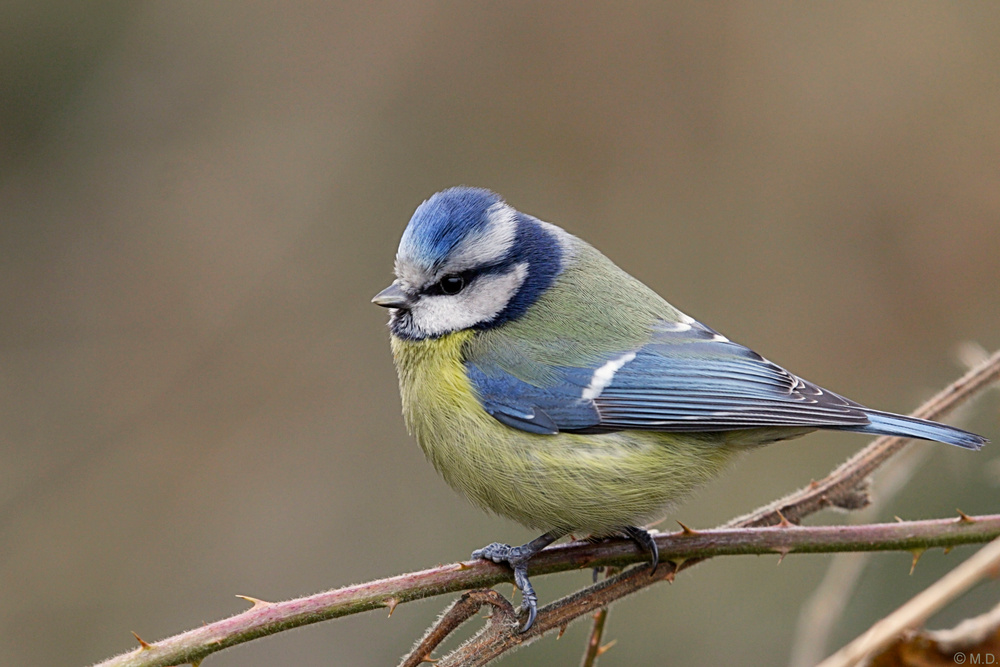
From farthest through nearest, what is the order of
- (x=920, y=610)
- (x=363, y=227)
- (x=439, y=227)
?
(x=363, y=227)
(x=439, y=227)
(x=920, y=610)

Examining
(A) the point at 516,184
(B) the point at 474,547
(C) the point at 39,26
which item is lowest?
(B) the point at 474,547

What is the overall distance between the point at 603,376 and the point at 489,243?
2.15 ft

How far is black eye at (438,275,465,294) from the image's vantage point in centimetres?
355

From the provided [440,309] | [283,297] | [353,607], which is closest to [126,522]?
[283,297]

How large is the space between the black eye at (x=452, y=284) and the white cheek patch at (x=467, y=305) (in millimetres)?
16

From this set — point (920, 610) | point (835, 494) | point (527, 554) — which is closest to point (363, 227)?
point (527, 554)

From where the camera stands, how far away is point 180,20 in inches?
274

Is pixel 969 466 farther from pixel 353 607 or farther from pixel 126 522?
pixel 126 522

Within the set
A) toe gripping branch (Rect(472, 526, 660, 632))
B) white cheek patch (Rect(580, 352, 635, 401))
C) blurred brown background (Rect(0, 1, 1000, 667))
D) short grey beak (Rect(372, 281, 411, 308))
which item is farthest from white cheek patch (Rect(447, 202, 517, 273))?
blurred brown background (Rect(0, 1, 1000, 667))

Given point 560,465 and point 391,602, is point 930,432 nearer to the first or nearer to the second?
point 560,465

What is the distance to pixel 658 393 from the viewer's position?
3.30 metres

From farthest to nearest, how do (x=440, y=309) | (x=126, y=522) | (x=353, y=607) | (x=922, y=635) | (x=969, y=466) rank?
(x=126, y=522) → (x=969, y=466) → (x=440, y=309) → (x=353, y=607) → (x=922, y=635)

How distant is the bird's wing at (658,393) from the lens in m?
3.14

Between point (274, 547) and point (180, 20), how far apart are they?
12.0 ft
